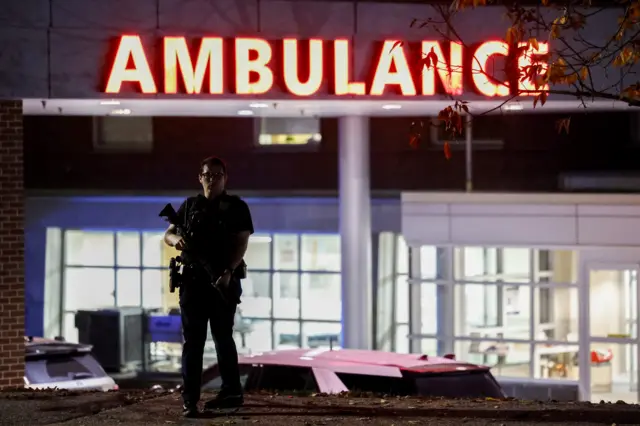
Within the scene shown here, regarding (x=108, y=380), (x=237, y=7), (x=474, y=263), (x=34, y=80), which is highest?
(x=237, y=7)

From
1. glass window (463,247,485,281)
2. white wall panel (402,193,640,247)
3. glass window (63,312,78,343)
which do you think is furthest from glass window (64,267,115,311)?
glass window (463,247,485,281)

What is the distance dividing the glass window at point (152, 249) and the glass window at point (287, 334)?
10.1 ft

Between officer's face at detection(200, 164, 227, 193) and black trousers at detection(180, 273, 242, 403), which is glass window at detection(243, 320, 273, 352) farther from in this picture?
officer's face at detection(200, 164, 227, 193)

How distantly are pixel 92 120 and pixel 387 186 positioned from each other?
272 inches

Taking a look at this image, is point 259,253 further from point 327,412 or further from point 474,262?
point 327,412

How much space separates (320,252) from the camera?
2670 cm

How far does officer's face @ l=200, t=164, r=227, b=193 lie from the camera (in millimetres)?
8891

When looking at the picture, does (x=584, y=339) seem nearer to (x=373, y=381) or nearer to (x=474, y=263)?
(x=474, y=263)

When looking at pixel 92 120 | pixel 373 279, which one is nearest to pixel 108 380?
pixel 373 279

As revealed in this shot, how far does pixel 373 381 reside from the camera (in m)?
11.2

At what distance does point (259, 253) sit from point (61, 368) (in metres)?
11.9

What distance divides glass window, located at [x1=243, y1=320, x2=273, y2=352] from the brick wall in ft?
35.9

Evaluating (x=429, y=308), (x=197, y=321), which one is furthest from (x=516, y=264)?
(x=197, y=321)

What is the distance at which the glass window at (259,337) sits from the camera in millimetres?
27062
